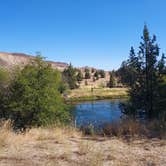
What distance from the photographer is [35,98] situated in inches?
891

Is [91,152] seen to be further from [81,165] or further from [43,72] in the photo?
[43,72]

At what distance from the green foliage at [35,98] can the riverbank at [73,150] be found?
13.0m

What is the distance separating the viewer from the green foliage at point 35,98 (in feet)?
73.3

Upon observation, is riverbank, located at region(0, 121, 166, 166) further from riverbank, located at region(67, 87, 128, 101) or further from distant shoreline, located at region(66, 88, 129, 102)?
riverbank, located at region(67, 87, 128, 101)

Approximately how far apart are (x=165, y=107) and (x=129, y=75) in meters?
4.59

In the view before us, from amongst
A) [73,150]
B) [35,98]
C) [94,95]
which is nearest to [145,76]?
[35,98]

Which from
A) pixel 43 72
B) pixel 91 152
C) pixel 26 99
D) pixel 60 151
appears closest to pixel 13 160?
pixel 60 151

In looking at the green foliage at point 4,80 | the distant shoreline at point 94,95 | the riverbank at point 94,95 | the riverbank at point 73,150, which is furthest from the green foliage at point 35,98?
the riverbank at point 94,95

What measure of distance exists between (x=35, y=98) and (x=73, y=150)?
15.8 metres

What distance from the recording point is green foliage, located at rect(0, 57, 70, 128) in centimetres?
2233

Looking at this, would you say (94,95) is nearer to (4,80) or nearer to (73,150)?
(4,80)

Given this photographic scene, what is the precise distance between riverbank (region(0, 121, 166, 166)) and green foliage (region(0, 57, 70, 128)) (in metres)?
13.0

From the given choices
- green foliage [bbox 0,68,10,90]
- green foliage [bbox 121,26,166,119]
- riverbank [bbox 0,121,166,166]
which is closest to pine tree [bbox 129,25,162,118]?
green foliage [bbox 121,26,166,119]

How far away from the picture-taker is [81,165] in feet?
18.9
